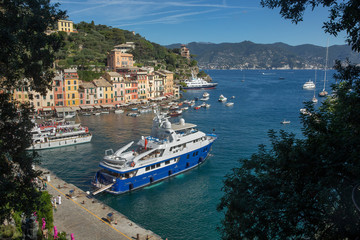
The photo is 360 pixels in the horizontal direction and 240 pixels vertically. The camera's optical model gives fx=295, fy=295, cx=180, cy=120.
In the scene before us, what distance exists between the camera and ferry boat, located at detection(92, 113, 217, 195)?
24328 millimetres

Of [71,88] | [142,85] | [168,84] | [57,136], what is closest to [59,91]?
[71,88]

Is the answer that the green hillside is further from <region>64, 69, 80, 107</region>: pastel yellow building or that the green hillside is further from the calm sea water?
the calm sea water

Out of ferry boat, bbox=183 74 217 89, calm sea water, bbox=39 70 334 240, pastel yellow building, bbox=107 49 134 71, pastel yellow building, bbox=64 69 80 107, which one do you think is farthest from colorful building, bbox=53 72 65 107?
ferry boat, bbox=183 74 217 89

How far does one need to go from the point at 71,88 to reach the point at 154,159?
41.7 metres

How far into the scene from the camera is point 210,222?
1988cm

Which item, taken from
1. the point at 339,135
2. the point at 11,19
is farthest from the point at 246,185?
the point at 11,19

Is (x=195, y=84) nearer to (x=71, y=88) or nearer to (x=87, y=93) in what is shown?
(x=87, y=93)

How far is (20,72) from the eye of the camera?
29.9 feet

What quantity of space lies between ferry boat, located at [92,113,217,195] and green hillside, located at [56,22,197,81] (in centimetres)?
4395

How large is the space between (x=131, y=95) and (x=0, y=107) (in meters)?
63.7

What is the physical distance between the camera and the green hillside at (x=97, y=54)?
75312 millimetres

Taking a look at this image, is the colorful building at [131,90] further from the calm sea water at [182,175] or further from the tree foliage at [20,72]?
the tree foliage at [20,72]

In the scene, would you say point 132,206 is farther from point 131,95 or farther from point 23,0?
point 131,95

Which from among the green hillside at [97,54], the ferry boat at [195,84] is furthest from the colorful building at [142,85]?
the ferry boat at [195,84]
